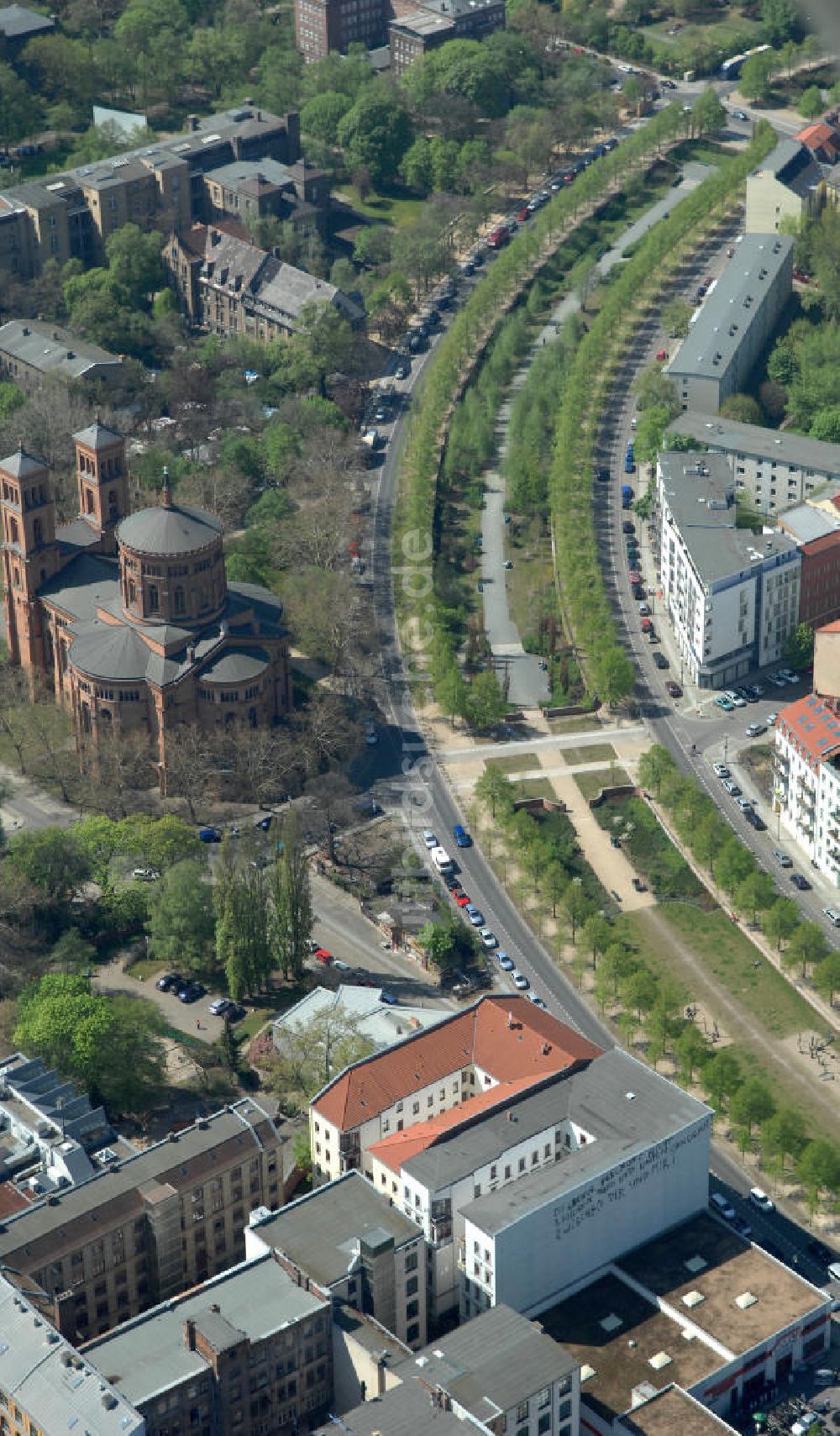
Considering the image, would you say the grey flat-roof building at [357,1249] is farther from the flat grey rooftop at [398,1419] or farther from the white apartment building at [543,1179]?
the flat grey rooftop at [398,1419]

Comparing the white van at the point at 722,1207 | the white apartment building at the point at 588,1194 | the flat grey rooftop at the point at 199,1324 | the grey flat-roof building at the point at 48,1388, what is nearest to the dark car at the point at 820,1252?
the white van at the point at 722,1207

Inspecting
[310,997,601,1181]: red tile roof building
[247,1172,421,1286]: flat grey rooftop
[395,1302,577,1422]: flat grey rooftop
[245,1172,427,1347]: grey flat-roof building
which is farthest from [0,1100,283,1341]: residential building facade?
[395,1302,577,1422]: flat grey rooftop

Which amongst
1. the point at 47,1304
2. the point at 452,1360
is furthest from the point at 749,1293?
the point at 47,1304

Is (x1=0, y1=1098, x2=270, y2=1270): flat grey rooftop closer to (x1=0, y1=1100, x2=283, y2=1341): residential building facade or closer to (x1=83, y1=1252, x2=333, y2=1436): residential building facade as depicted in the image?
(x1=0, y1=1100, x2=283, y2=1341): residential building facade

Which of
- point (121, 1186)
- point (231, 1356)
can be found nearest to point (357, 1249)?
point (231, 1356)

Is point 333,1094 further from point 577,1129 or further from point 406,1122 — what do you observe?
point 577,1129

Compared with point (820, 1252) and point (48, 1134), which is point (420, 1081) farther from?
point (820, 1252)
